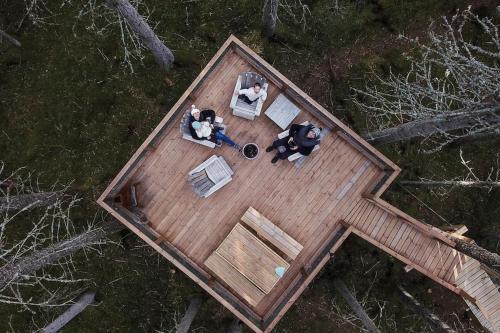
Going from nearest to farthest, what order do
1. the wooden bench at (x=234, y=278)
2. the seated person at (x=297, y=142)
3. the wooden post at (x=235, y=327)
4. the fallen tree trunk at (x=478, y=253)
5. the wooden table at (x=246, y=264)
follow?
the fallen tree trunk at (x=478, y=253)
the seated person at (x=297, y=142)
the wooden table at (x=246, y=264)
the wooden bench at (x=234, y=278)
the wooden post at (x=235, y=327)

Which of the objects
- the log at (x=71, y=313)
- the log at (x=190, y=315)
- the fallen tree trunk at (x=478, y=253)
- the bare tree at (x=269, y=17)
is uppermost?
the bare tree at (x=269, y=17)

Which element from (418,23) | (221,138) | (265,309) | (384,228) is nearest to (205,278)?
(265,309)

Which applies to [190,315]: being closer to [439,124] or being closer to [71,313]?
[71,313]

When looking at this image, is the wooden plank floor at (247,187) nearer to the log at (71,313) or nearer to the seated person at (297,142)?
the seated person at (297,142)

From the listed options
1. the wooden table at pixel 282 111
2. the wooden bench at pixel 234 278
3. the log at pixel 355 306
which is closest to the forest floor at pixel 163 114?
the log at pixel 355 306

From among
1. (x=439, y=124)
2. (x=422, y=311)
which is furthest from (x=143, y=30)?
(x=422, y=311)

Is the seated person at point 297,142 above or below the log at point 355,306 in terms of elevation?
above
